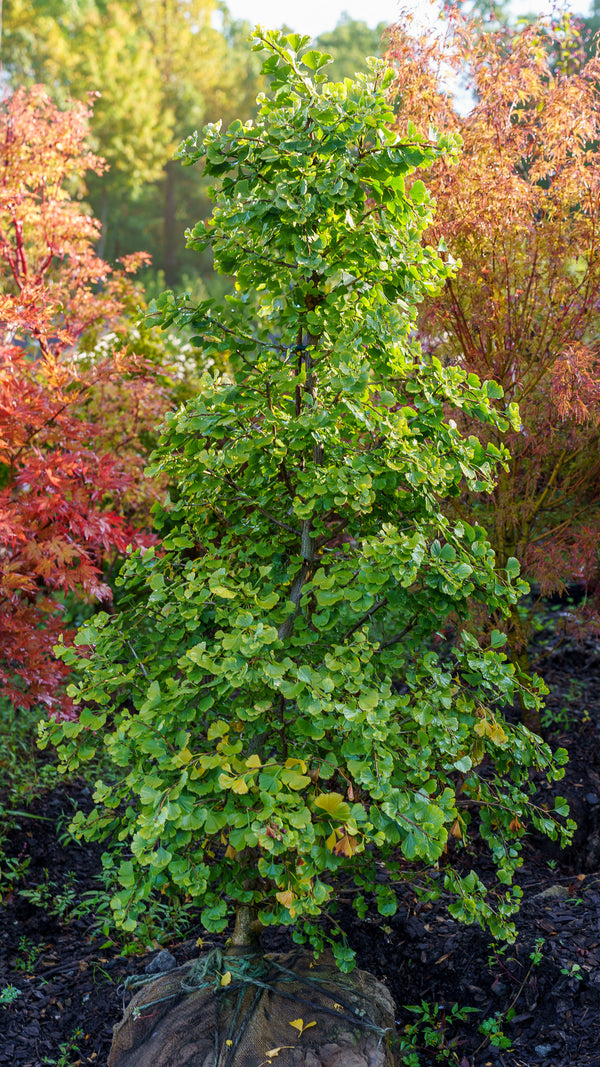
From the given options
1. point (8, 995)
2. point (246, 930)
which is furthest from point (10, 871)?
point (246, 930)

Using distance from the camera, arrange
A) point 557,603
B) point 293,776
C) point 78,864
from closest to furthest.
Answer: point 293,776 → point 78,864 → point 557,603

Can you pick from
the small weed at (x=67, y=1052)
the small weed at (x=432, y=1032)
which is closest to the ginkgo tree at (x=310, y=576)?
the small weed at (x=432, y=1032)

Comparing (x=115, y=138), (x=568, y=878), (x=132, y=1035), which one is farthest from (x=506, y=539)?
(x=115, y=138)

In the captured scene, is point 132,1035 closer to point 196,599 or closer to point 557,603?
point 196,599

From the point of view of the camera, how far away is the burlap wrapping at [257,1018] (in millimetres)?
2039

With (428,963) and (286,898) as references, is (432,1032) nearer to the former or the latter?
(428,963)

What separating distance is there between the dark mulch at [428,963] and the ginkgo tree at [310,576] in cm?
50

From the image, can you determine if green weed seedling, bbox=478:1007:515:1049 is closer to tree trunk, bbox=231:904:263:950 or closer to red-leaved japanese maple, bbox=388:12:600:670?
tree trunk, bbox=231:904:263:950

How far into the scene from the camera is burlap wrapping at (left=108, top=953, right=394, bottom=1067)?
2039 mm

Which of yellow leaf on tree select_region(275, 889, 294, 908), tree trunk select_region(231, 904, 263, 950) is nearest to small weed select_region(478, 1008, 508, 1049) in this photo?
tree trunk select_region(231, 904, 263, 950)

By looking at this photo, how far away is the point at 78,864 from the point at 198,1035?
4.95 ft

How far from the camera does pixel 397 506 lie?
229 cm

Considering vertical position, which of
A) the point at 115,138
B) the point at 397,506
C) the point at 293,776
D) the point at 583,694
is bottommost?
the point at 583,694

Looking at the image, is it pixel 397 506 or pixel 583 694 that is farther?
pixel 583 694
